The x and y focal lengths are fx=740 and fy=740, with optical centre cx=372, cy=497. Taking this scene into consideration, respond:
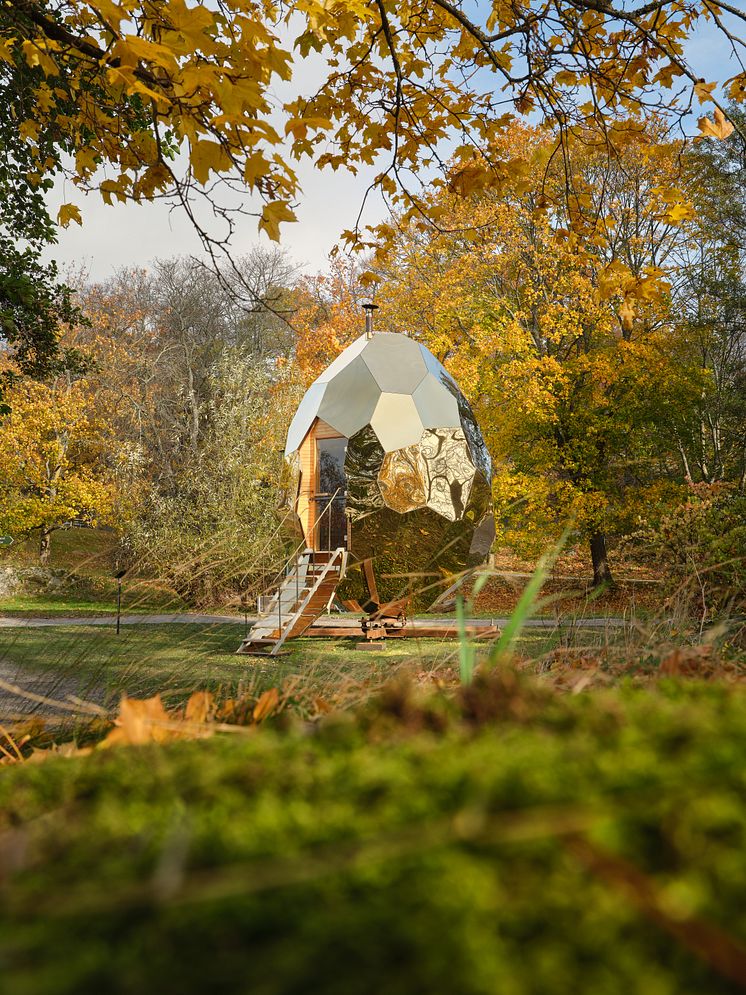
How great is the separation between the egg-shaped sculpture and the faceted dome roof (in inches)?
0.7

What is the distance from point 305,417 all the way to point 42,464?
14409mm

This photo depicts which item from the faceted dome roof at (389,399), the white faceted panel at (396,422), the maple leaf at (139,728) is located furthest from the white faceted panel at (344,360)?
the maple leaf at (139,728)

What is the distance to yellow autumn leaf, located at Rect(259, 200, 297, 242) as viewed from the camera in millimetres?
3441

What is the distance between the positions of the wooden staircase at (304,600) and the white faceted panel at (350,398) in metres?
1.91

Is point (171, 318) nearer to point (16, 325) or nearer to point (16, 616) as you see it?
point (16, 616)

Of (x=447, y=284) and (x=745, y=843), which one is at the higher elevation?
(x=447, y=284)

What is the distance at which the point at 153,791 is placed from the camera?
91 cm

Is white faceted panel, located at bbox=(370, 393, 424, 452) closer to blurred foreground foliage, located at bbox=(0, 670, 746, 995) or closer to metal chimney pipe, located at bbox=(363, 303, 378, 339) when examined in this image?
metal chimney pipe, located at bbox=(363, 303, 378, 339)

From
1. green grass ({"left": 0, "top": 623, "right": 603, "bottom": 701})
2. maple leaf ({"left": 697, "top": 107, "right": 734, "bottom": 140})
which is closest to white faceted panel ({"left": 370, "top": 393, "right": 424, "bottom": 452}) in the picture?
green grass ({"left": 0, "top": 623, "right": 603, "bottom": 701})

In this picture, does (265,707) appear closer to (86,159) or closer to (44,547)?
(86,159)

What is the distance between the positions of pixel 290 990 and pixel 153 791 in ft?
1.43

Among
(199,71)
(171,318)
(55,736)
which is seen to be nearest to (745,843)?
(55,736)

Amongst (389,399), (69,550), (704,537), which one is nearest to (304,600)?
(389,399)

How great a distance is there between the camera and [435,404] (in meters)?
11.3
